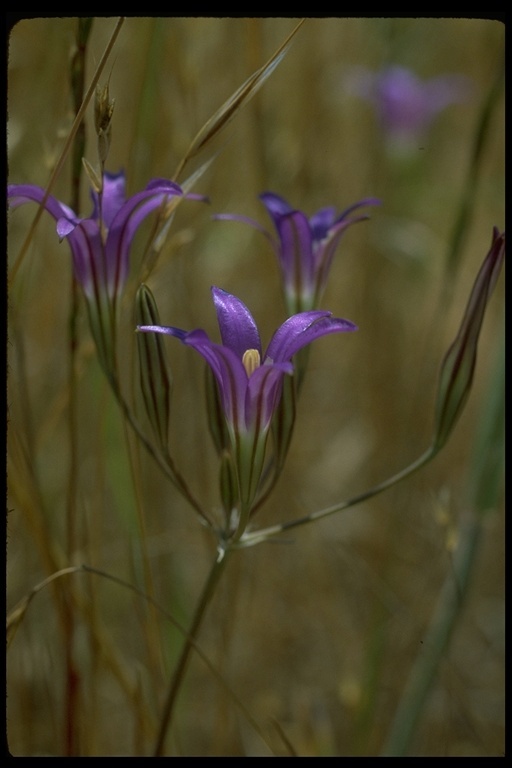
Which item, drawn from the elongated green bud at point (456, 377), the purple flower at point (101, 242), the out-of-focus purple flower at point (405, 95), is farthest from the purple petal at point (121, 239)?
the out-of-focus purple flower at point (405, 95)

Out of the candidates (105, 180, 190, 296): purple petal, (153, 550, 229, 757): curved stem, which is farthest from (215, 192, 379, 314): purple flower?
(153, 550, 229, 757): curved stem

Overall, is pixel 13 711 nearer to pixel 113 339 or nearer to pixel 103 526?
pixel 103 526

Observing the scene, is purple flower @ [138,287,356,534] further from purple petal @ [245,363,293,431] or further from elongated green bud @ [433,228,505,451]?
elongated green bud @ [433,228,505,451]

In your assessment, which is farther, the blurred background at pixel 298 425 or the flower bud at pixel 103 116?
the blurred background at pixel 298 425

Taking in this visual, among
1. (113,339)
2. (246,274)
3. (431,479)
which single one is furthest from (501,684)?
(113,339)

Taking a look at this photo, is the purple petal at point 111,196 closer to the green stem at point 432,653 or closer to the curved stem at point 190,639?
the curved stem at point 190,639

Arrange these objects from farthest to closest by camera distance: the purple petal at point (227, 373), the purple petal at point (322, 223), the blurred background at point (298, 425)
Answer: the blurred background at point (298, 425), the purple petal at point (322, 223), the purple petal at point (227, 373)
